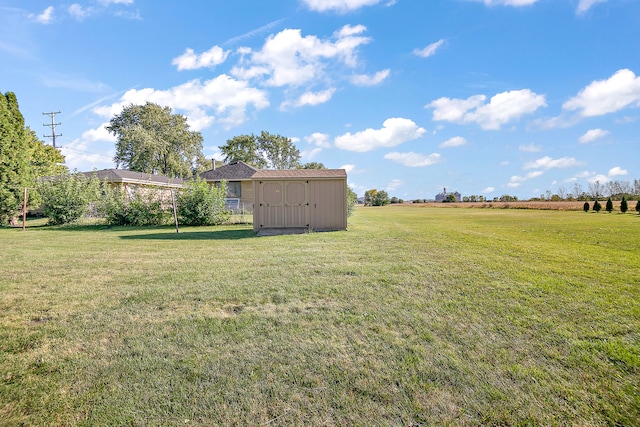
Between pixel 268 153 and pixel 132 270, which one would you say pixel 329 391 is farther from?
pixel 268 153

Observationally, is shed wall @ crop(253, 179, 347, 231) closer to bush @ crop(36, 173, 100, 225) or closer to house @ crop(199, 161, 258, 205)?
bush @ crop(36, 173, 100, 225)

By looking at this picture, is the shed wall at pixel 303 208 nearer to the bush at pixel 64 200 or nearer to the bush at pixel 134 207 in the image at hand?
the bush at pixel 134 207

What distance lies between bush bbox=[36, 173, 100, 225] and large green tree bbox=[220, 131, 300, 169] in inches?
1073

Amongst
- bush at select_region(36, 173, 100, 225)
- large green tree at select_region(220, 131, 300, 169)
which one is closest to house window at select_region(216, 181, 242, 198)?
bush at select_region(36, 173, 100, 225)

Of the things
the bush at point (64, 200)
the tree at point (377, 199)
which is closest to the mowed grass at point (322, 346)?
the bush at point (64, 200)

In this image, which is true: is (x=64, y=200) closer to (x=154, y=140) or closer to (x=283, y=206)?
(x=283, y=206)

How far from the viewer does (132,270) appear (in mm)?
5555

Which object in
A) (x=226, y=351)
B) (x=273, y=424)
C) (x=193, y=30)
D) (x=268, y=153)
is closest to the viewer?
(x=273, y=424)

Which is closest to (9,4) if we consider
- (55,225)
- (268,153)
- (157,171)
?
(55,225)

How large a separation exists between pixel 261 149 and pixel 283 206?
3261 centimetres

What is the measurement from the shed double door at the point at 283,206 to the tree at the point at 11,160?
45.5 ft

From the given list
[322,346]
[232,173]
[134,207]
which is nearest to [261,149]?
[232,173]

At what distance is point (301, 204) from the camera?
39.7ft

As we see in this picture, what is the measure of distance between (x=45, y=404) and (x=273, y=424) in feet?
5.10
